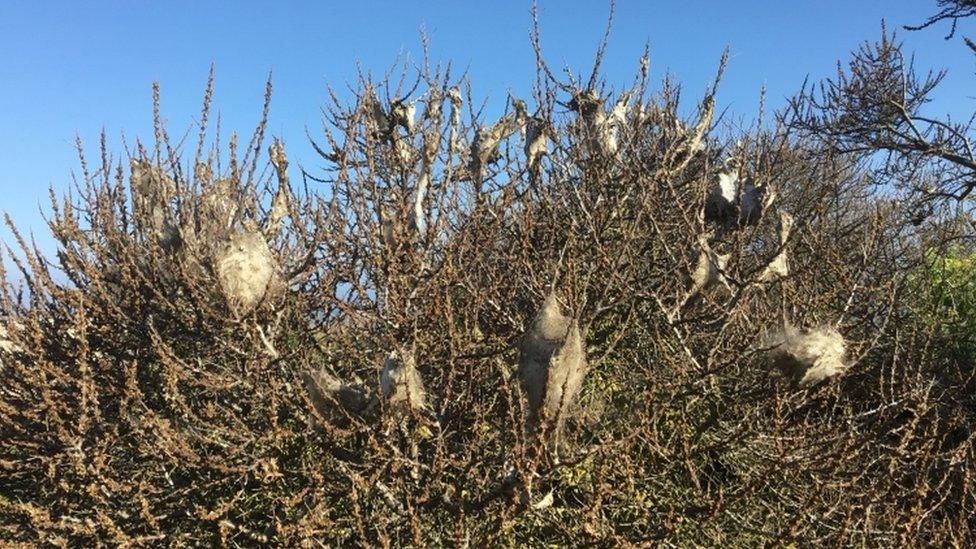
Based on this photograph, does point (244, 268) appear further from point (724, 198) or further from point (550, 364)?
point (724, 198)

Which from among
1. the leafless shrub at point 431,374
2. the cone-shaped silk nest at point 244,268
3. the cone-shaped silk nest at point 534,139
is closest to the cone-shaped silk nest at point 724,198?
the leafless shrub at point 431,374

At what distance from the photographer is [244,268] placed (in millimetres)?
4293

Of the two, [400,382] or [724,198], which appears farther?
[724,198]

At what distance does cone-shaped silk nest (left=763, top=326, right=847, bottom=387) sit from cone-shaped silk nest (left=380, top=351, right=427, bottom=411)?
7.10 ft

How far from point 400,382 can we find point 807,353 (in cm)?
237

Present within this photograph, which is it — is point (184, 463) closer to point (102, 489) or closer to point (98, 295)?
point (102, 489)

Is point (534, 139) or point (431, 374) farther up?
point (534, 139)

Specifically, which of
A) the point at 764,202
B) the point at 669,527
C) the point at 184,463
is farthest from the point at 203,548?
the point at 764,202

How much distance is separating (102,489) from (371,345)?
2036 mm

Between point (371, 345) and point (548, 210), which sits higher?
point (548, 210)

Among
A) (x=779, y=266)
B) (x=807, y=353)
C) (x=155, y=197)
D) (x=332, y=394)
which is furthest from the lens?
(x=155, y=197)

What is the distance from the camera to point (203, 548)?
15.1 ft

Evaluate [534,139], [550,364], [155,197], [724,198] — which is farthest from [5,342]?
[724,198]

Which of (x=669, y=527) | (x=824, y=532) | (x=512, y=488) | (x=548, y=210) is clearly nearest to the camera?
(x=669, y=527)
